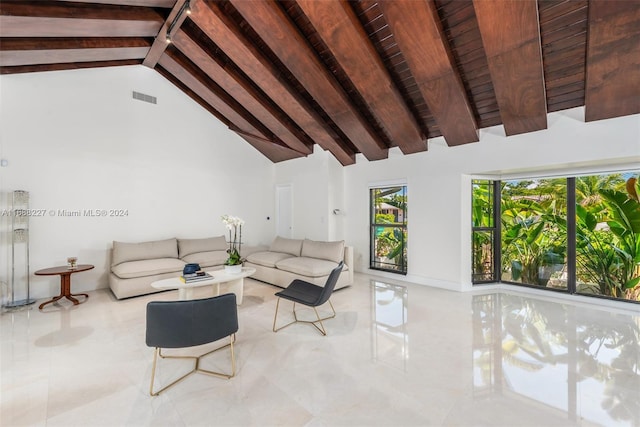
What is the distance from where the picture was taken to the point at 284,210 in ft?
24.9

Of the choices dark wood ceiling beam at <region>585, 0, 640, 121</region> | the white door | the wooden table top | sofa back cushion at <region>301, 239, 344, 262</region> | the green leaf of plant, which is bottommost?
the green leaf of plant

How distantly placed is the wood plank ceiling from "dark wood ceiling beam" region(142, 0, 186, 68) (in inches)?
1.0

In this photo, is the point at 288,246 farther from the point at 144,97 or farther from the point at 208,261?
the point at 144,97

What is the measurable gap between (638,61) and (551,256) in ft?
9.78

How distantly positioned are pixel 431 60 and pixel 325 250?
11.5 ft

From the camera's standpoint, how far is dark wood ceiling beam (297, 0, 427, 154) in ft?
10.4

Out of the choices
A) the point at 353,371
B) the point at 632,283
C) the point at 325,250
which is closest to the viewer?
the point at 353,371

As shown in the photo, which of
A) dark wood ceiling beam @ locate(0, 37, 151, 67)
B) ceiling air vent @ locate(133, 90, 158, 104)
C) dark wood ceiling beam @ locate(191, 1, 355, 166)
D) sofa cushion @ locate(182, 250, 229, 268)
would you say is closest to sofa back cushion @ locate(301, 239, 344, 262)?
sofa cushion @ locate(182, 250, 229, 268)

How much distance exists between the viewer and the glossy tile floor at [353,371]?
6.46 ft

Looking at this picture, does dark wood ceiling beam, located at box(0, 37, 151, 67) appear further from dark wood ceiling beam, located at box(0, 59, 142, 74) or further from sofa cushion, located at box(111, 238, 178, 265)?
sofa cushion, located at box(111, 238, 178, 265)

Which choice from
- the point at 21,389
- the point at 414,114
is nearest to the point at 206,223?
the point at 21,389

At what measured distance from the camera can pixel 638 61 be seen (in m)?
2.95

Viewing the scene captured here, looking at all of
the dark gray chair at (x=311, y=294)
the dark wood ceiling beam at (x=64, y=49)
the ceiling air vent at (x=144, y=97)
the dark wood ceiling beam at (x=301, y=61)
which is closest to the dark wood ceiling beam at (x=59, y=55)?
the dark wood ceiling beam at (x=64, y=49)

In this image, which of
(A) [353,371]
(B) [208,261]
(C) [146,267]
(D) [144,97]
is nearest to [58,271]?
(C) [146,267]
